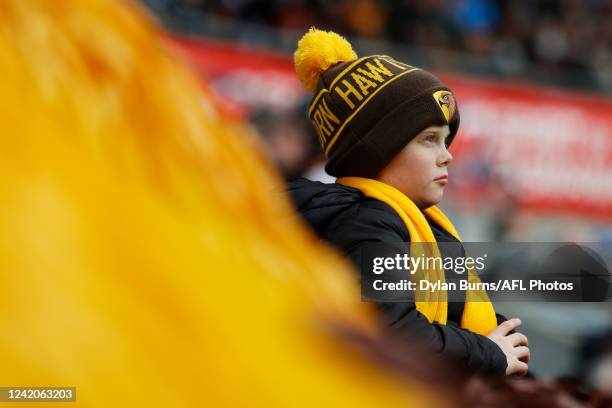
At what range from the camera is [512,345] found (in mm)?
1401

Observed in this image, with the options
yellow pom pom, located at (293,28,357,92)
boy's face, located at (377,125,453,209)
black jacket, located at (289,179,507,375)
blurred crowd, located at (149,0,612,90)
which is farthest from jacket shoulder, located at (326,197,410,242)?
blurred crowd, located at (149,0,612,90)

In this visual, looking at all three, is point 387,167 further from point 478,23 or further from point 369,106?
point 478,23

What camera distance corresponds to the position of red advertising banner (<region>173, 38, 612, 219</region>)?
517 cm

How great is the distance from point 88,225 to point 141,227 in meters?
0.06

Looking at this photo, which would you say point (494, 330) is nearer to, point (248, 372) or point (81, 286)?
point (248, 372)

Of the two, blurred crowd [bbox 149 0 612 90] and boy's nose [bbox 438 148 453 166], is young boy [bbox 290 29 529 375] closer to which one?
boy's nose [bbox 438 148 453 166]

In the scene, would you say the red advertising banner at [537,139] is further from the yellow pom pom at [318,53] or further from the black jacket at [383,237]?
the black jacket at [383,237]

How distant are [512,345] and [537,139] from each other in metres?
4.10

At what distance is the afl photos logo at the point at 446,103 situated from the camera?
1.52 metres

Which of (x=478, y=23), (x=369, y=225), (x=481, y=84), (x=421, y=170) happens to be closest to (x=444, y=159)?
(x=421, y=170)

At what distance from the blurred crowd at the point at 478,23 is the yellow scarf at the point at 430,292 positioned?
3196 mm

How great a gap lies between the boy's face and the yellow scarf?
0.04 metres

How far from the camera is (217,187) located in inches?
49.5

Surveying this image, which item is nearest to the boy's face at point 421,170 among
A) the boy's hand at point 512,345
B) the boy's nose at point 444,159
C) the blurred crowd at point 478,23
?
the boy's nose at point 444,159
